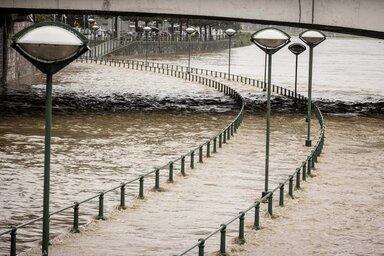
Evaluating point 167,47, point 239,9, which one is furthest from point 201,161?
point 167,47

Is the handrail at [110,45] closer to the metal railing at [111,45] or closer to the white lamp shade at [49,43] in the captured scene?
the metal railing at [111,45]

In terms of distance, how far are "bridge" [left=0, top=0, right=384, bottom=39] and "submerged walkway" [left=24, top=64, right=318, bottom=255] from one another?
14553 millimetres

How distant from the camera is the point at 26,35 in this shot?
15.1 meters

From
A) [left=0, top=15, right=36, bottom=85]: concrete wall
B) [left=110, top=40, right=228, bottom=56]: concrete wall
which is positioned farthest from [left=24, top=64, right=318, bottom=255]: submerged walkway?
[left=110, top=40, right=228, bottom=56]: concrete wall

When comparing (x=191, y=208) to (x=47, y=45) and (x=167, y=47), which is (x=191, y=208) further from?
(x=167, y=47)

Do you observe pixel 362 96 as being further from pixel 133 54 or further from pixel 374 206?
pixel 133 54

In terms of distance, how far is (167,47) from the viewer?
15312 cm

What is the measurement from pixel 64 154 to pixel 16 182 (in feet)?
23.9

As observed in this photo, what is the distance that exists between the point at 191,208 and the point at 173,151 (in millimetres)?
14201

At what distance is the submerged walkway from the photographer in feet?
68.2

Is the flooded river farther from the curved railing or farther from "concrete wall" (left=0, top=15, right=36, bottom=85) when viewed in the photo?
"concrete wall" (left=0, top=15, right=36, bottom=85)

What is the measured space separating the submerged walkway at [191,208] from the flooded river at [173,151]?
0.23 feet

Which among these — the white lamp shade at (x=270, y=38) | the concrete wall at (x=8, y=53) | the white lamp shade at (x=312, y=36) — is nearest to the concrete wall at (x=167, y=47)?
the concrete wall at (x=8, y=53)

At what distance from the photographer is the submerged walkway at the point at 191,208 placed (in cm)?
A: 2078
